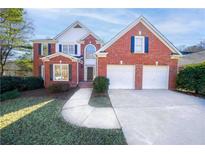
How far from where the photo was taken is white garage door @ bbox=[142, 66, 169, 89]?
1313 cm

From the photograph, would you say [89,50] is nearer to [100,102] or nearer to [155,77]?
[155,77]

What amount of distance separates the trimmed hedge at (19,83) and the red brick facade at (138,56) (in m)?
6.87

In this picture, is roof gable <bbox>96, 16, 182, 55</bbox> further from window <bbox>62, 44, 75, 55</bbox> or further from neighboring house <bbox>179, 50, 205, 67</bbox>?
window <bbox>62, 44, 75, 55</bbox>

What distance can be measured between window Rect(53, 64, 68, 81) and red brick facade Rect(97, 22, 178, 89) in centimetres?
418

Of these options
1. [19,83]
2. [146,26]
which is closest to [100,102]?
[146,26]

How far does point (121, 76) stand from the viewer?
12984 millimetres

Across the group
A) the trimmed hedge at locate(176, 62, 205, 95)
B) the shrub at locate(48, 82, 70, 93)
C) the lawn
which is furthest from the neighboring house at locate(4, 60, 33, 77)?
the trimmed hedge at locate(176, 62, 205, 95)

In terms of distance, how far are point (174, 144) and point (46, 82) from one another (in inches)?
527

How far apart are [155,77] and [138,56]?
2.28 metres

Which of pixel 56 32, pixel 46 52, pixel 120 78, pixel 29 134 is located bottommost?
pixel 29 134

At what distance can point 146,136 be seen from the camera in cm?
457

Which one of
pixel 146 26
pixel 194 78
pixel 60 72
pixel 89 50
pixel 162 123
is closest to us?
pixel 162 123
